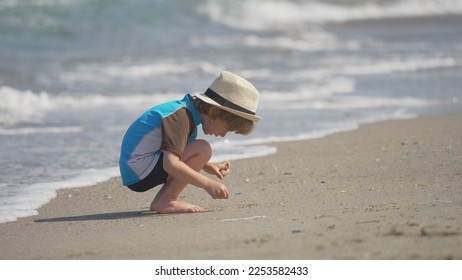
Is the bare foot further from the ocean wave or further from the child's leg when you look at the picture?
the ocean wave

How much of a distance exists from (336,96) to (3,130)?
16.2 ft

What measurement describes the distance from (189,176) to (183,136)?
238 mm

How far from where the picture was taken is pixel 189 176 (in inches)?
195

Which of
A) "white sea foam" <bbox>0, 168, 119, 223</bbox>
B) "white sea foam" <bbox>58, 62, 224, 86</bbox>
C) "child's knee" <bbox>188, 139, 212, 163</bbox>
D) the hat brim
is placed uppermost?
the hat brim

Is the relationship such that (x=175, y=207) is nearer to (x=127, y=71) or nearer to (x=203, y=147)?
(x=203, y=147)

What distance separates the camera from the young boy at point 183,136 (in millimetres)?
4977

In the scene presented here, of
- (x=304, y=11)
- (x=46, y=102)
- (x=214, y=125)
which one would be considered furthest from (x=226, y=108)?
(x=304, y=11)

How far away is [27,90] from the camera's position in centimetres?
1261

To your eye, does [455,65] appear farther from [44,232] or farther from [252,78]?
[44,232]

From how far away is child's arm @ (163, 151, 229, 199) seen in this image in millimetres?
4902

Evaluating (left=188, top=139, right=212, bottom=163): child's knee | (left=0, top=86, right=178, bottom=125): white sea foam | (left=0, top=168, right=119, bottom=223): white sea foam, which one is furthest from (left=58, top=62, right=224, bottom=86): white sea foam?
(left=188, top=139, right=212, bottom=163): child's knee

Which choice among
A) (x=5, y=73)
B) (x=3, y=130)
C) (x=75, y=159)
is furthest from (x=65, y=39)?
(x=75, y=159)

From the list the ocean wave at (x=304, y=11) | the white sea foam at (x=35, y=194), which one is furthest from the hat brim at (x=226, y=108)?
the ocean wave at (x=304, y=11)

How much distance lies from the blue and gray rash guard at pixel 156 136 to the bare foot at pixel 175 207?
0.68ft
